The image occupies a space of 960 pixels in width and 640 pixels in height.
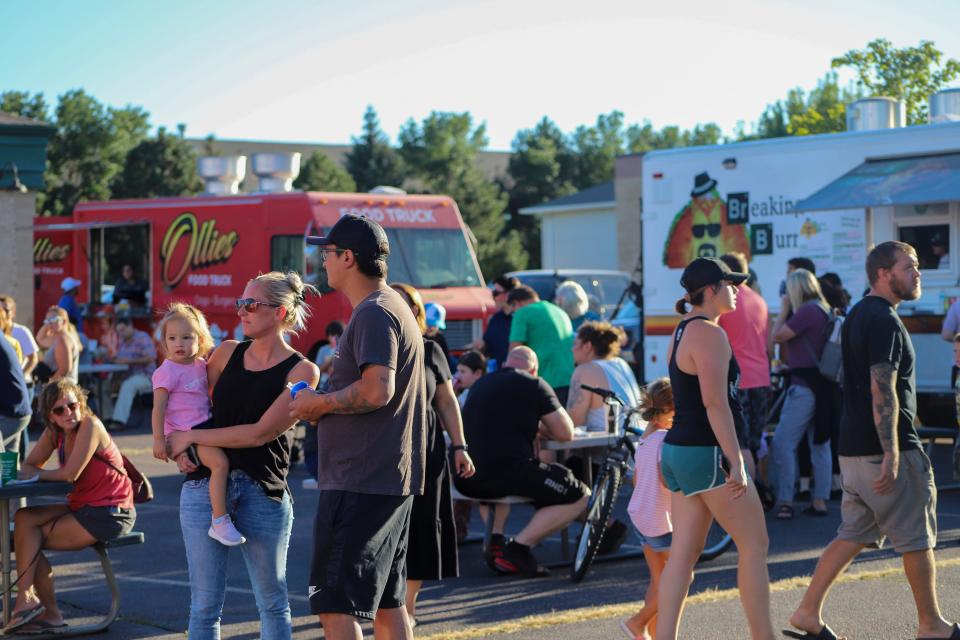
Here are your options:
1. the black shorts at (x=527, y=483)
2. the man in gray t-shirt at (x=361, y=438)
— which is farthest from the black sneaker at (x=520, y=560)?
the man in gray t-shirt at (x=361, y=438)

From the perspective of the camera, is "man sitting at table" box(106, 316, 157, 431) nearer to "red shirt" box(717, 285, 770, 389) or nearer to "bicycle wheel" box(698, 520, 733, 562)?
"red shirt" box(717, 285, 770, 389)

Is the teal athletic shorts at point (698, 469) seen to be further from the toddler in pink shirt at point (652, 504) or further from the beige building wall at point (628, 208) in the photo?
the beige building wall at point (628, 208)

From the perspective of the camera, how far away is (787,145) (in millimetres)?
13945

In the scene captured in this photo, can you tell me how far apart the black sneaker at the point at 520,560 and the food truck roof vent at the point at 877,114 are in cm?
803

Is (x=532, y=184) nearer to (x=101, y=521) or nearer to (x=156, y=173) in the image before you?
(x=156, y=173)

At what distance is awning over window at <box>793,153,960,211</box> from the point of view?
12.2 m

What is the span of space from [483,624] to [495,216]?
39.5m

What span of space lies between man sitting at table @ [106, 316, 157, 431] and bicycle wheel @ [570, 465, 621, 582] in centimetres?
1005

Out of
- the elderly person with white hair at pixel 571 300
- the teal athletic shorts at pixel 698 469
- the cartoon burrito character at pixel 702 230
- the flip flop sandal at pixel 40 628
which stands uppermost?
the cartoon burrito character at pixel 702 230

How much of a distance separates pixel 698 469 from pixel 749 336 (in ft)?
14.7

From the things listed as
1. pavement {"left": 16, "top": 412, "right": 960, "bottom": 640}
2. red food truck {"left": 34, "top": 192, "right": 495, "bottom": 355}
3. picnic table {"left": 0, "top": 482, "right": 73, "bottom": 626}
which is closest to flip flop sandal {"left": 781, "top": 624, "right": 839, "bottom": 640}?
pavement {"left": 16, "top": 412, "right": 960, "bottom": 640}

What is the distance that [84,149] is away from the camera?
39.5 m

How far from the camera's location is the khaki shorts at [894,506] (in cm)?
591

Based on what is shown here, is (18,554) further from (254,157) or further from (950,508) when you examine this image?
(254,157)
